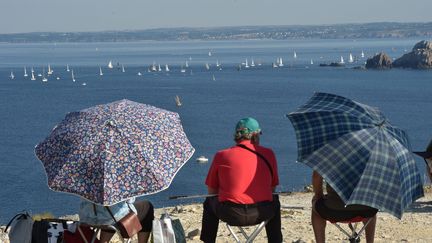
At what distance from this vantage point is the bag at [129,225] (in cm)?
532

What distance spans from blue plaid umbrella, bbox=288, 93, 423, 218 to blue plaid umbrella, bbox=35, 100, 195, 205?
0.81 m

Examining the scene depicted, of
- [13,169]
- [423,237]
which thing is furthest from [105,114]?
[13,169]

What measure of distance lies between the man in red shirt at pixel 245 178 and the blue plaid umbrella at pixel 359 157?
266 mm

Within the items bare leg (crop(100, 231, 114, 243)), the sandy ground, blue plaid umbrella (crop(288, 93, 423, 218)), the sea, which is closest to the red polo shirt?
blue plaid umbrella (crop(288, 93, 423, 218))

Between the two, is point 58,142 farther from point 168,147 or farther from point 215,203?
point 215,203

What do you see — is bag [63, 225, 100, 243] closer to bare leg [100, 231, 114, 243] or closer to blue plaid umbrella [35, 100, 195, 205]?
bare leg [100, 231, 114, 243]

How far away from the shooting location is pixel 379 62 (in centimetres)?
13412

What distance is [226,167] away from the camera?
532 cm

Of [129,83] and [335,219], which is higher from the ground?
[335,219]

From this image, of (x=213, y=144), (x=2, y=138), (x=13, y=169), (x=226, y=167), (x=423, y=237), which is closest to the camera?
(x=226, y=167)

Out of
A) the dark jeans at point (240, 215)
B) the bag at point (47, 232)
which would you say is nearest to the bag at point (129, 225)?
the bag at point (47, 232)

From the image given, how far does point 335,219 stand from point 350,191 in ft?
1.19

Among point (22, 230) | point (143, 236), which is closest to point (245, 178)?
point (143, 236)

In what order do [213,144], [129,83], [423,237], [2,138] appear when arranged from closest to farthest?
[423,237] < [213,144] < [2,138] < [129,83]
